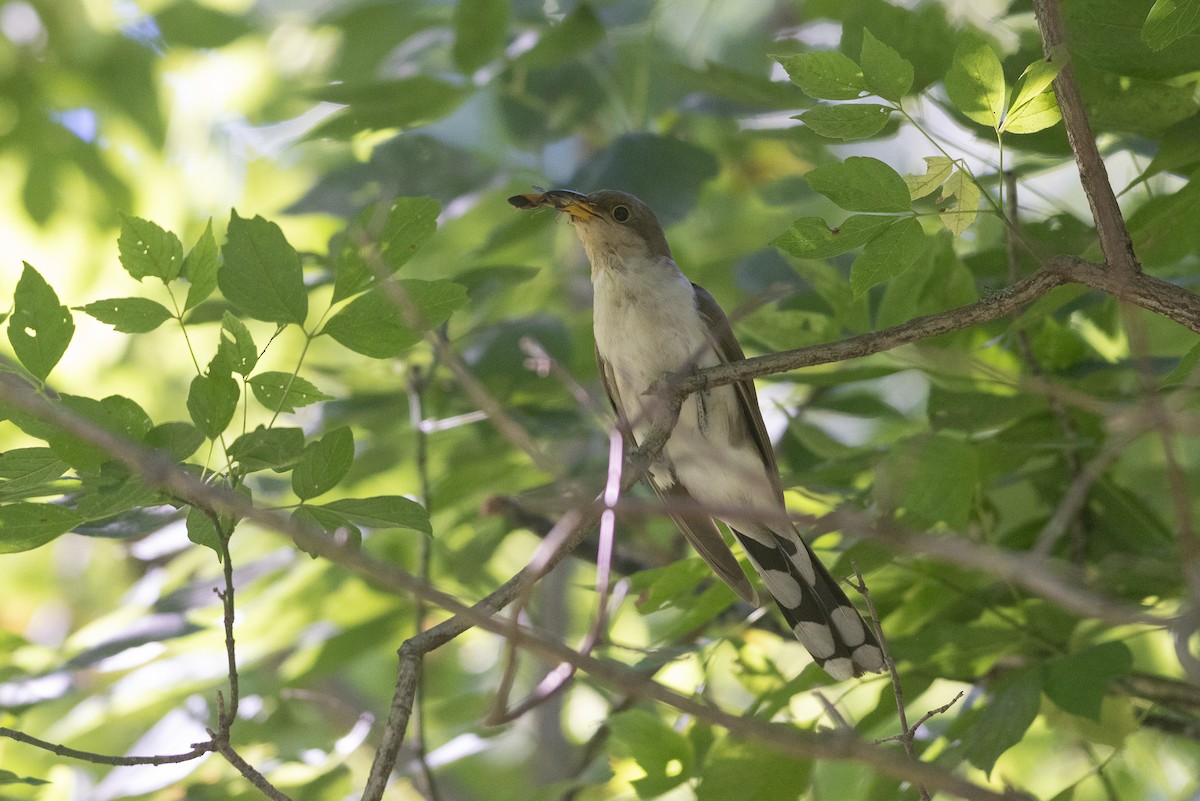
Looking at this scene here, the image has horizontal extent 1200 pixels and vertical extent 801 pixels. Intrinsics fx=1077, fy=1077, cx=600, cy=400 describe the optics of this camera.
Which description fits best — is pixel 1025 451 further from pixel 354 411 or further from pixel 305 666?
pixel 305 666

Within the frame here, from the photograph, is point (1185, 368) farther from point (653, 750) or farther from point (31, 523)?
point (31, 523)

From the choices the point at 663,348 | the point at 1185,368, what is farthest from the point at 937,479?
the point at 663,348

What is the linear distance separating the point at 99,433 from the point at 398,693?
1.04 meters

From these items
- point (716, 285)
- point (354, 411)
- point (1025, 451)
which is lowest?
point (1025, 451)

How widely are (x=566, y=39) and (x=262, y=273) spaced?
2449 mm

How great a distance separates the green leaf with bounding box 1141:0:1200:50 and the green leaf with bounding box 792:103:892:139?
0.59m

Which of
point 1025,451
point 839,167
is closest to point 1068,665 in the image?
point 1025,451

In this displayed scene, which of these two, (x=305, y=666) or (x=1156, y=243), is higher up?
(x=305, y=666)

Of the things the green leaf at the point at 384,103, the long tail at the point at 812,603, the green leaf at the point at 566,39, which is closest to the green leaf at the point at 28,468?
the green leaf at the point at 384,103

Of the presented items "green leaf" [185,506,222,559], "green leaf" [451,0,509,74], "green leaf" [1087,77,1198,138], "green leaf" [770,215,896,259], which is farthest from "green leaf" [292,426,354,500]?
"green leaf" [451,0,509,74]

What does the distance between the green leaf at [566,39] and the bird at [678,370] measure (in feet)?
2.09

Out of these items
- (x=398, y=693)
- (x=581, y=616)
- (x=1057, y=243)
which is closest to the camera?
(x=398, y=693)

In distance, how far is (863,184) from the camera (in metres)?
2.45

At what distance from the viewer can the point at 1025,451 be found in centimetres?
361
